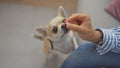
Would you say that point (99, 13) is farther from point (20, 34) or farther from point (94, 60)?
point (20, 34)

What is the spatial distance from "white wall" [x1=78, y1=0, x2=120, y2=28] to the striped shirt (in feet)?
1.20

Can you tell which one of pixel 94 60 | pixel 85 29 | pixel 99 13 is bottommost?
pixel 94 60

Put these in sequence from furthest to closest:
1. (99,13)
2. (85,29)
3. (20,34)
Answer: (20,34) < (99,13) < (85,29)

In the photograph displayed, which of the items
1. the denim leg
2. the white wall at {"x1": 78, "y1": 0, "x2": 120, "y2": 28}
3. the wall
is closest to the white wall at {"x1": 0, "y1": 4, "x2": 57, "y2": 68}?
the wall

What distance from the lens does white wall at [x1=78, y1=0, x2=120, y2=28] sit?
47.0 inches

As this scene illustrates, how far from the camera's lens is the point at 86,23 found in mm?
777

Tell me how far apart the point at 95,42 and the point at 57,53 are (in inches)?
28.3

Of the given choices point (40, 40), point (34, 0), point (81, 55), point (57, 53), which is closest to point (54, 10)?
point (34, 0)

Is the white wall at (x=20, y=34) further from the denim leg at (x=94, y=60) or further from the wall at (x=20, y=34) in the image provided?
the denim leg at (x=94, y=60)

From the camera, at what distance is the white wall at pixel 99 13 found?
1194 mm

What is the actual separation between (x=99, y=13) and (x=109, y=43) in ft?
1.61

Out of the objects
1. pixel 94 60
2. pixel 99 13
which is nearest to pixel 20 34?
pixel 99 13

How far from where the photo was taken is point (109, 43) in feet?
2.62

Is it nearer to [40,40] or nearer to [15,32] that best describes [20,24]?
[15,32]
